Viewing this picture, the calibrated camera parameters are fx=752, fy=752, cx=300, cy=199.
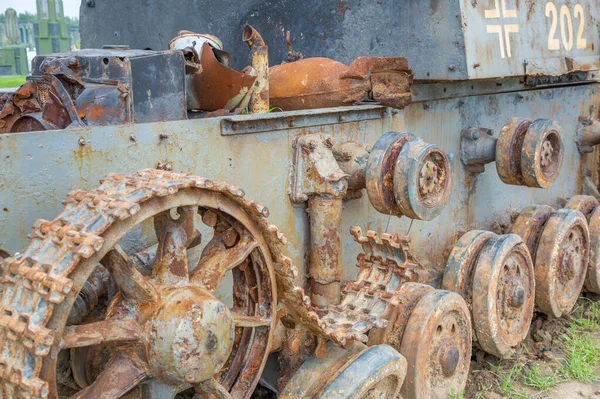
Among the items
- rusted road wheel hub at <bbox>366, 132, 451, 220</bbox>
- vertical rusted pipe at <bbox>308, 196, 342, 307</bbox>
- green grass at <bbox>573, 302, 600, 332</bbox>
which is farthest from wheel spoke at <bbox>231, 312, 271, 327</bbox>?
green grass at <bbox>573, 302, 600, 332</bbox>

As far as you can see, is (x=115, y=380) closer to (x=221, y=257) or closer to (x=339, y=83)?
(x=221, y=257)

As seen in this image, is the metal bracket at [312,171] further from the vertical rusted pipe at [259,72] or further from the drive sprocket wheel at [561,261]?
the drive sprocket wheel at [561,261]

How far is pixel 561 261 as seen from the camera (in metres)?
4.43

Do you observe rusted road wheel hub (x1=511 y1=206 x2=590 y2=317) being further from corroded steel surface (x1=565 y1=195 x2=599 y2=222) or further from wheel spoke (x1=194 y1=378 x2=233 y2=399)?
wheel spoke (x1=194 y1=378 x2=233 y2=399)

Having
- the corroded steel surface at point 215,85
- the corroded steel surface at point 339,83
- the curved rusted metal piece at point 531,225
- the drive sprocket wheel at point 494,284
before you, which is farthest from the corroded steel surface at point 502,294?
the corroded steel surface at point 215,85

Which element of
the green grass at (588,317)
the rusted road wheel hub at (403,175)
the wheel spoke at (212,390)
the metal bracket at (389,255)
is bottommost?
the green grass at (588,317)

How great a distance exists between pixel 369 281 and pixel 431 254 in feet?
3.18

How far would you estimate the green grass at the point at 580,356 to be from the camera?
409cm

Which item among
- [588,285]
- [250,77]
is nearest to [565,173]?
[588,285]

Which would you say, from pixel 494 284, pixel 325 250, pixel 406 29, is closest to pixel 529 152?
pixel 494 284

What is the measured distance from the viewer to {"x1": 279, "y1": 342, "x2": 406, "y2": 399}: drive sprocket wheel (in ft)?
9.08

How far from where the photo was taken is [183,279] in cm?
236

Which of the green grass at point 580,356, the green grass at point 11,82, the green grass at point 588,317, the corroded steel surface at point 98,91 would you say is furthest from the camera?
the green grass at point 11,82

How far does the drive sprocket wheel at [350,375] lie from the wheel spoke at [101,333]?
33.3 inches
